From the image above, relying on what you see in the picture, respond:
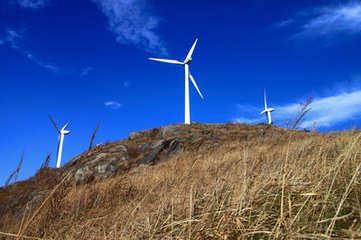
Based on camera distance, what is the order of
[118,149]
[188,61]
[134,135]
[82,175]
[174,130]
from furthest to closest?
[188,61] → [134,135] → [174,130] → [118,149] → [82,175]

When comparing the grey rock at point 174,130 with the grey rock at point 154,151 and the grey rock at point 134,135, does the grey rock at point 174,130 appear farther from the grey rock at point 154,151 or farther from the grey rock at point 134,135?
the grey rock at point 154,151

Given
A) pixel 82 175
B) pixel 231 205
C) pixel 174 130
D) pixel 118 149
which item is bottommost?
pixel 231 205

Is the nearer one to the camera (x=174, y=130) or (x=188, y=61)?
(x=174, y=130)

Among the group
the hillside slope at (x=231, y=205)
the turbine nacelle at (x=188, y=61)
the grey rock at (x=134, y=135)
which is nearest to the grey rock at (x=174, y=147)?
the grey rock at (x=134, y=135)

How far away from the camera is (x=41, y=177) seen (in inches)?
103

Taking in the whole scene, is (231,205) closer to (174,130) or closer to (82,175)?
→ (82,175)

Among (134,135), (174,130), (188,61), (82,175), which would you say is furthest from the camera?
(188,61)

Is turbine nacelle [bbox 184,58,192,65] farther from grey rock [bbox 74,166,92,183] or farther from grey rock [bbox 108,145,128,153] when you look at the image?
grey rock [bbox 74,166,92,183]

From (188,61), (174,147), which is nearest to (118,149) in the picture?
(174,147)

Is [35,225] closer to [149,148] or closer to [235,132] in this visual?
[149,148]

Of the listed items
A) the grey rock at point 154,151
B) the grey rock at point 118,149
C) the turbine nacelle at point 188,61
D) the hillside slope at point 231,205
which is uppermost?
the turbine nacelle at point 188,61

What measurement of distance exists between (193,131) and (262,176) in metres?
35.3

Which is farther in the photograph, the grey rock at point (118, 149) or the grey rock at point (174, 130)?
the grey rock at point (174, 130)

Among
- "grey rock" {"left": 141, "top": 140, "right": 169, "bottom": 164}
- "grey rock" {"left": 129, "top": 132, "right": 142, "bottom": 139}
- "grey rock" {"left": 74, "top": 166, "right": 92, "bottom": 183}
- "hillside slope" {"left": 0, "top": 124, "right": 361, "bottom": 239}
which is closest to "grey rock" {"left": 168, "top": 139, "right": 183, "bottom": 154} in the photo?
"grey rock" {"left": 141, "top": 140, "right": 169, "bottom": 164}
